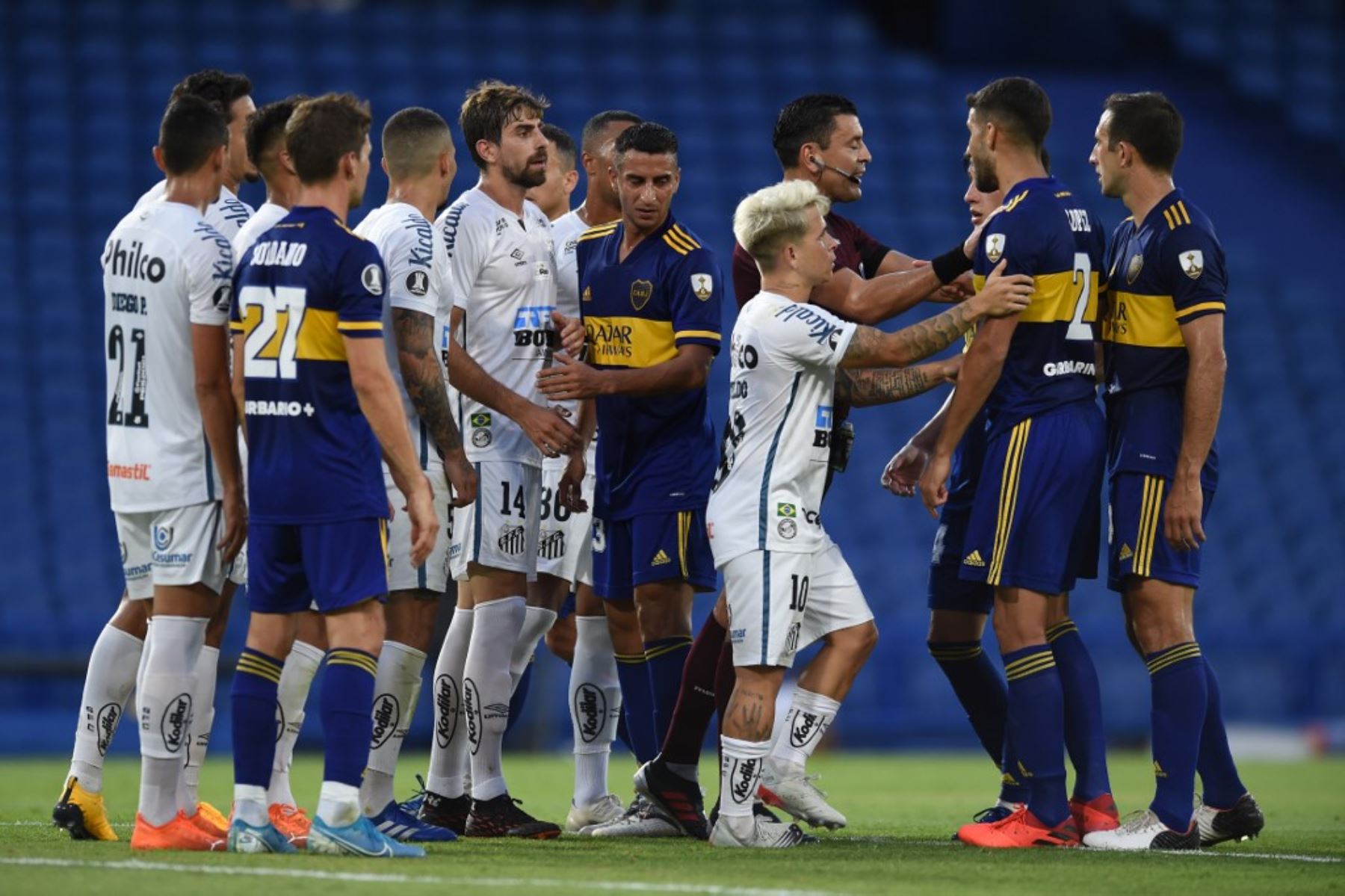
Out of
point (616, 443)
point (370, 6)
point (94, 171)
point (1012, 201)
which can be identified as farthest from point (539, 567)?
point (370, 6)

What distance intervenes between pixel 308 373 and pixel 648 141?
74.8 inches

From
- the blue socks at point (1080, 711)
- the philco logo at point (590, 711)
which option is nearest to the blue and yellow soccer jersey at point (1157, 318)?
the blue socks at point (1080, 711)

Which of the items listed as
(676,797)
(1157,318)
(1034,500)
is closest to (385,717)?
(676,797)

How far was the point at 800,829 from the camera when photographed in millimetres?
7090

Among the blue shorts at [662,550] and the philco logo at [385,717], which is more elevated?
the blue shorts at [662,550]

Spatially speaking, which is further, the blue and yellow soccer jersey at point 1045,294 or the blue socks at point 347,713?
the blue and yellow soccer jersey at point 1045,294

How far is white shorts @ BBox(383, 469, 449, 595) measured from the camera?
7.12 meters

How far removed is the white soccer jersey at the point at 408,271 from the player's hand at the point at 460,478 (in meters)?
0.15

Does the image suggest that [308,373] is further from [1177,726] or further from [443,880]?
[1177,726]

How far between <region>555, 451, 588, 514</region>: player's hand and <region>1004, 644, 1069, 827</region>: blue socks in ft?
6.22

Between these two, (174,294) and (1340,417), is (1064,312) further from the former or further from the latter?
(1340,417)

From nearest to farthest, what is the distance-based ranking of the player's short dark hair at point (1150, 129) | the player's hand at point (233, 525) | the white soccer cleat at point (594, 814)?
the player's hand at point (233, 525) → the player's short dark hair at point (1150, 129) → the white soccer cleat at point (594, 814)

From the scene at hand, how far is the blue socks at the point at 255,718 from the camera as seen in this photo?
20.4ft

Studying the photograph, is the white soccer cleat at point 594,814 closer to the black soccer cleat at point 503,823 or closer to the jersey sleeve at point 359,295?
the black soccer cleat at point 503,823
